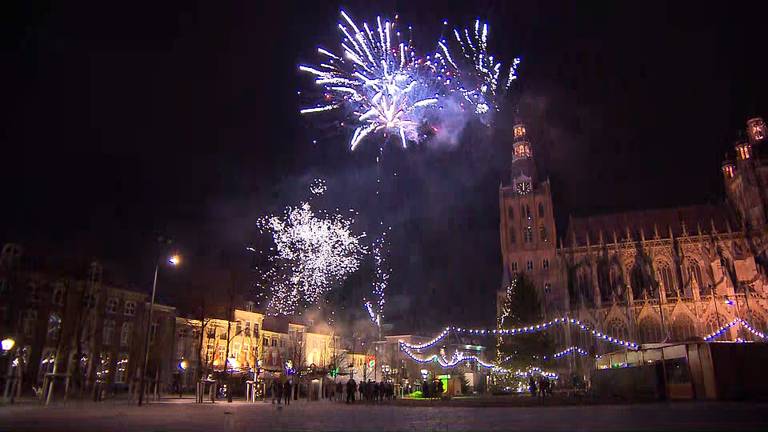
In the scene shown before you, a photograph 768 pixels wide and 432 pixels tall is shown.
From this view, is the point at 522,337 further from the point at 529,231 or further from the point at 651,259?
the point at 651,259

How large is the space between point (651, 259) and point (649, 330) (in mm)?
11554

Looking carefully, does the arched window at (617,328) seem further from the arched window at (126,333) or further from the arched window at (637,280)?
the arched window at (126,333)

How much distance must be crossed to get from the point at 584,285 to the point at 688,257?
48.6ft

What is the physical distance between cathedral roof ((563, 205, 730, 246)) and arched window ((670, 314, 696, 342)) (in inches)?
544

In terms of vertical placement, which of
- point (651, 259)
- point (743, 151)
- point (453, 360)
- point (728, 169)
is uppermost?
point (743, 151)

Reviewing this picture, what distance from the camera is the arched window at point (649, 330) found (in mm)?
68438

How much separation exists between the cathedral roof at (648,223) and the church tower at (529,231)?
6.24 meters

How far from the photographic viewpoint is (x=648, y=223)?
8331cm

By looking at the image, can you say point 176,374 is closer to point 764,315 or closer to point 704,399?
point 704,399

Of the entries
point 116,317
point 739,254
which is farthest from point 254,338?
point 739,254

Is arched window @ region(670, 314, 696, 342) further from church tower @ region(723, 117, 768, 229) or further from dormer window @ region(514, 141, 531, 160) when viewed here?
dormer window @ region(514, 141, 531, 160)

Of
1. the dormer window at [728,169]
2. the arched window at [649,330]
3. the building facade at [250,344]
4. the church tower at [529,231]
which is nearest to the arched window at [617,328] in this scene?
the arched window at [649,330]

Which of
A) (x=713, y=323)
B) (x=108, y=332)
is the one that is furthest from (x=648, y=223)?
(x=108, y=332)

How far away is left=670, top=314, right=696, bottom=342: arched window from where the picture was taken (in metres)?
66.5
